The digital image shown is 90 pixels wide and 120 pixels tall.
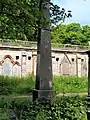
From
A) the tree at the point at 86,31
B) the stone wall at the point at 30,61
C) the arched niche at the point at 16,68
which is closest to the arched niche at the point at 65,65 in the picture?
the stone wall at the point at 30,61

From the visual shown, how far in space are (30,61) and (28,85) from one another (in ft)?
43.8

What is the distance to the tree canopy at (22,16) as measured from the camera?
676cm

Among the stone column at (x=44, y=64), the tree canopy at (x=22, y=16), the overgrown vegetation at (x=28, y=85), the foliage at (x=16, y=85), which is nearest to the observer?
the tree canopy at (x=22, y=16)

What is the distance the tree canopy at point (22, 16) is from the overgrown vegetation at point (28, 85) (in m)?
11.9

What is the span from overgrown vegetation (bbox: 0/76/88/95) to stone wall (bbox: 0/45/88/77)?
807 cm

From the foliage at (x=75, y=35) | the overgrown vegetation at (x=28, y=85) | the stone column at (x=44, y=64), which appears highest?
the foliage at (x=75, y=35)

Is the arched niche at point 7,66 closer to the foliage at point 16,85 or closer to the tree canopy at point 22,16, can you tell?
the foliage at point 16,85

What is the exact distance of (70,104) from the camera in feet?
22.6

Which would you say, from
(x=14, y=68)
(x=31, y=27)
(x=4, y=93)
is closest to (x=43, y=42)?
(x=31, y=27)

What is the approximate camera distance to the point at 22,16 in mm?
7082

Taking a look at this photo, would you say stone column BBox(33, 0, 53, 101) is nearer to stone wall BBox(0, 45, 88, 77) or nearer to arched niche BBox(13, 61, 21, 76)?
stone wall BBox(0, 45, 88, 77)

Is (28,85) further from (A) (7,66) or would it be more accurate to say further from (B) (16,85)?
(A) (7,66)

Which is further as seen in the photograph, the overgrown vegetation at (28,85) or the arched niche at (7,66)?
the arched niche at (7,66)

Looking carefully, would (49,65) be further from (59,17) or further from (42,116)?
(42,116)
